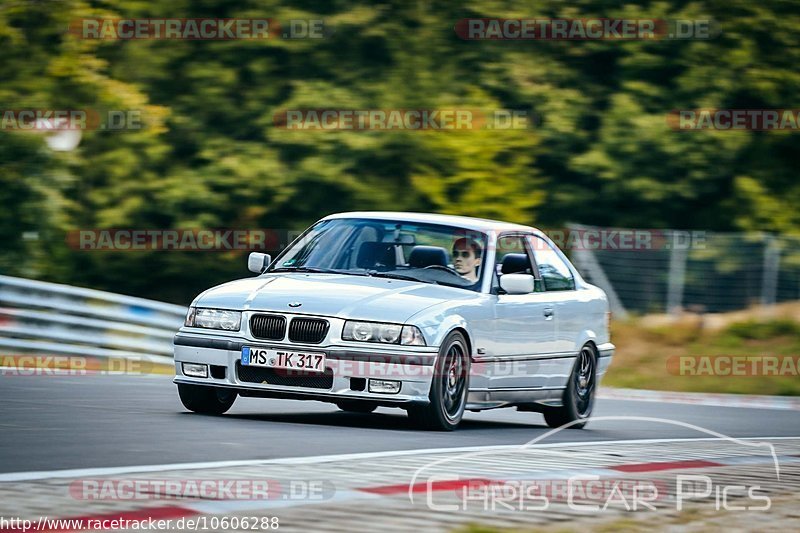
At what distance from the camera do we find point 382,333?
34.2 ft

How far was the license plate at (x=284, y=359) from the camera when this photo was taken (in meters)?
10.4

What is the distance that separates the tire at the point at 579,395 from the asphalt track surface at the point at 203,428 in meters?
0.13

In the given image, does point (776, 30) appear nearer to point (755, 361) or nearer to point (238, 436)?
point (755, 361)

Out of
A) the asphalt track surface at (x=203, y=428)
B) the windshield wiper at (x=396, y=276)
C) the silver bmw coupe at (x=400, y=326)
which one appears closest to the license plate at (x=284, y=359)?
A: the silver bmw coupe at (x=400, y=326)

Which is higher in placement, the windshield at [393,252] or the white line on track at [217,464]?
the windshield at [393,252]

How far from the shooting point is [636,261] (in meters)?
26.7

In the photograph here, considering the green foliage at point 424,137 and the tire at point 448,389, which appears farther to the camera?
the green foliage at point 424,137

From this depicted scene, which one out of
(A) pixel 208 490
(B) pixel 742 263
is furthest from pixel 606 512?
(B) pixel 742 263

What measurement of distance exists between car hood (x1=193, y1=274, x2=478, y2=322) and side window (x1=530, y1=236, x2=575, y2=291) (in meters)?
1.64

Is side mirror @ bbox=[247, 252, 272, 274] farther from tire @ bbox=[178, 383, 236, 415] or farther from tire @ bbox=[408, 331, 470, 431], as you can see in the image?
tire @ bbox=[408, 331, 470, 431]

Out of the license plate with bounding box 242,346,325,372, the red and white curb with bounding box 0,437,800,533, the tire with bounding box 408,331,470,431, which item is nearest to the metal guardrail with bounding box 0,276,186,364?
the license plate with bounding box 242,346,325,372

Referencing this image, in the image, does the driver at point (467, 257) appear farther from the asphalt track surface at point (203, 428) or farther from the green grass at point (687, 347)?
the green grass at point (687, 347)

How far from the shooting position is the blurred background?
29.5 m

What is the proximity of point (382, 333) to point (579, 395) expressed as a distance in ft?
10.6
